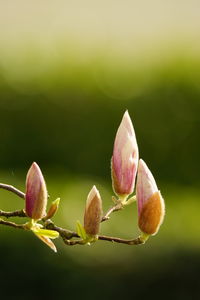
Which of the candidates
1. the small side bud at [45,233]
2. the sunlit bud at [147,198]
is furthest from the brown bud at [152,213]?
the small side bud at [45,233]

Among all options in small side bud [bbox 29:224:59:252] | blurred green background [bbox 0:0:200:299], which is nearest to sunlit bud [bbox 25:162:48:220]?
small side bud [bbox 29:224:59:252]

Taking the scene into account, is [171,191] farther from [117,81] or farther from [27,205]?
[27,205]

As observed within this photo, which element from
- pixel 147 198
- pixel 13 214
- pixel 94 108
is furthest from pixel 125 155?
pixel 94 108

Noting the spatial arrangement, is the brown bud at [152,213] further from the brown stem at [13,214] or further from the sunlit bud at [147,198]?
the brown stem at [13,214]

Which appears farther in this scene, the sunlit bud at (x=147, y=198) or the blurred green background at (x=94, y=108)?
the blurred green background at (x=94, y=108)

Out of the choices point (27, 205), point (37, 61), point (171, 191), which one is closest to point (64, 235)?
point (27, 205)

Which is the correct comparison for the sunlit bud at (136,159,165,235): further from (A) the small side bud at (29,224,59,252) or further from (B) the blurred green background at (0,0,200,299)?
(B) the blurred green background at (0,0,200,299)
